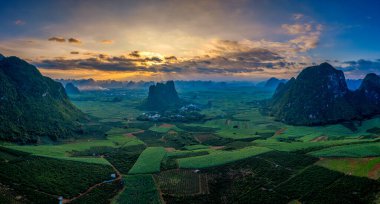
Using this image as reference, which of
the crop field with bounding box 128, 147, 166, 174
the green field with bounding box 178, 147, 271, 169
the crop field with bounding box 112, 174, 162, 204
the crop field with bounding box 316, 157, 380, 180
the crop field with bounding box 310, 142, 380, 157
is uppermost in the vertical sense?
the crop field with bounding box 310, 142, 380, 157

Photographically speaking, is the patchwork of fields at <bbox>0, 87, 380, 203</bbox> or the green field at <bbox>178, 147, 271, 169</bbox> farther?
the green field at <bbox>178, 147, 271, 169</bbox>

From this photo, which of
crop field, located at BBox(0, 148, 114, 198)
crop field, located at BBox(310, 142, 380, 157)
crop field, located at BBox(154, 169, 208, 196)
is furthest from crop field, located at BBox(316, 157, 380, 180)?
crop field, located at BBox(0, 148, 114, 198)

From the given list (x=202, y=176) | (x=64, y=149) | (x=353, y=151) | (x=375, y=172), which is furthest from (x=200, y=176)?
Result: (x=64, y=149)

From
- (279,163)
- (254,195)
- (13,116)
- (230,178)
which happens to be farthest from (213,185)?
(13,116)

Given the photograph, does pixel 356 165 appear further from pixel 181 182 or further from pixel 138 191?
pixel 138 191

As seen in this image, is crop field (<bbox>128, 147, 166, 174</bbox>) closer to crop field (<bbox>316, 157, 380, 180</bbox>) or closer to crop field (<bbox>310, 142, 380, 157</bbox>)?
crop field (<bbox>316, 157, 380, 180</bbox>)

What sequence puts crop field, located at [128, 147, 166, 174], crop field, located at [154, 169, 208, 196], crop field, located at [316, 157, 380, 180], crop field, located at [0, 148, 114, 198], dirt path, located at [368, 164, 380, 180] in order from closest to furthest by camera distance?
1. dirt path, located at [368, 164, 380, 180]
2. crop field, located at [0, 148, 114, 198]
3. crop field, located at [316, 157, 380, 180]
4. crop field, located at [154, 169, 208, 196]
5. crop field, located at [128, 147, 166, 174]

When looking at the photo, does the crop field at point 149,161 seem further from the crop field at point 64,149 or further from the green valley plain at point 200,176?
the crop field at point 64,149
